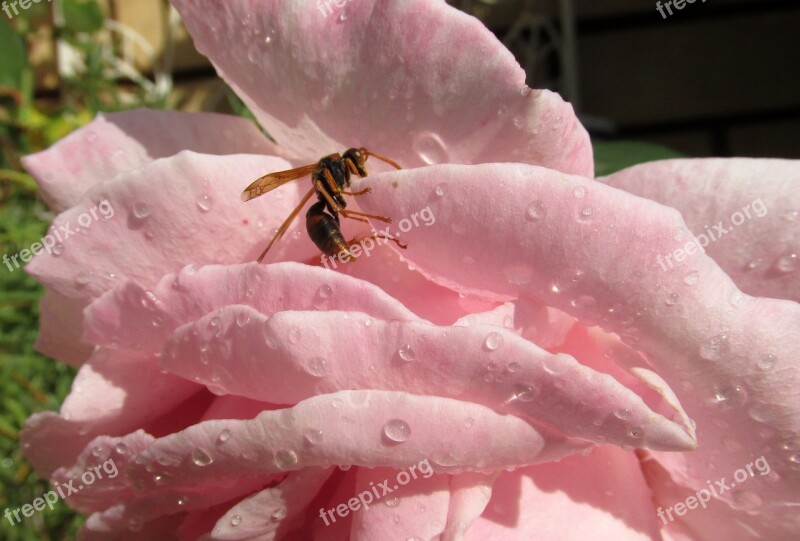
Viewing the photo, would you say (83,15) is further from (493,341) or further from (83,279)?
(493,341)

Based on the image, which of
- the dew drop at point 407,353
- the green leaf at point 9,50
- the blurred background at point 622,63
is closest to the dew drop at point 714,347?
the dew drop at point 407,353

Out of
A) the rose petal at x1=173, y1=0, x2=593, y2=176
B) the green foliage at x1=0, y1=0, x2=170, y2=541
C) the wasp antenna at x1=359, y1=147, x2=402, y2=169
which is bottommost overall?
the green foliage at x1=0, y1=0, x2=170, y2=541

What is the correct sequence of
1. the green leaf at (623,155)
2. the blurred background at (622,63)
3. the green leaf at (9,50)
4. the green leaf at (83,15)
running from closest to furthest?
the green leaf at (623,155), the green leaf at (9,50), the green leaf at (83,15), the blurred background at (622,63)

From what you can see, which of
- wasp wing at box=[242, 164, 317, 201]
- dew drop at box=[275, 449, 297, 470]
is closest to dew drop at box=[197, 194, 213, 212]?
wasp wing at box=[242, 164, 317, 201]

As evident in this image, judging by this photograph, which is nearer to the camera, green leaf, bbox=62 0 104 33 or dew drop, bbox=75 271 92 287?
dew drop, bbox=75 271 92 287

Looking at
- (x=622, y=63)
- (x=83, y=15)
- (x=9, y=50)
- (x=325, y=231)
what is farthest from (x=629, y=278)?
(x=622, y=63)

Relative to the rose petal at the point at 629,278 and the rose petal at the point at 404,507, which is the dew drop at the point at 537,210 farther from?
the rose petal at the point at 404,507

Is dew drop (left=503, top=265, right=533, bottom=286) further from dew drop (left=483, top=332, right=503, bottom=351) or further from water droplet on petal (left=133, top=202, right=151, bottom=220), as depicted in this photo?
water droplet on petal (left=133, top=202, right=151, bottom=220)

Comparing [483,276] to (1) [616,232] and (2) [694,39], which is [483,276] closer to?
(1) [616,232]
